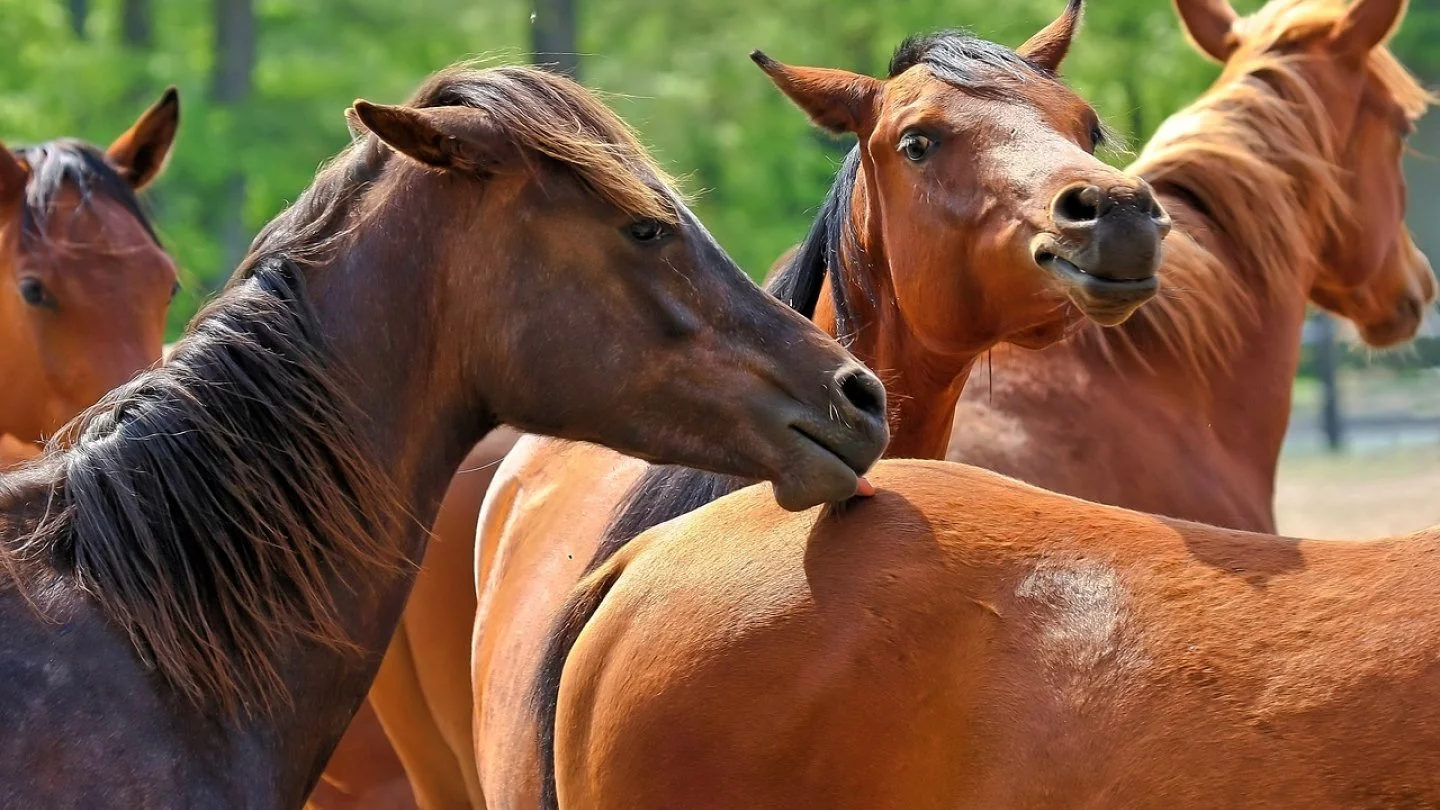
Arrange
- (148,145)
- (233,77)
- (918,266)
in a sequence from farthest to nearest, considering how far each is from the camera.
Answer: (233,77)
(148,145)
(918,266)

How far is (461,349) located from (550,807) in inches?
32.2

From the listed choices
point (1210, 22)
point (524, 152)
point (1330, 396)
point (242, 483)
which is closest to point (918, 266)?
point (524, 152)

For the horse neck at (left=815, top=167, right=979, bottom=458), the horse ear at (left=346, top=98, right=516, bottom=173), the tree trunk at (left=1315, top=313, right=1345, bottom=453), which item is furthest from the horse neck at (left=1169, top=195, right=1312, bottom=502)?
the tree trunk at (left=1315, top=313, right=1345, bottom=453)

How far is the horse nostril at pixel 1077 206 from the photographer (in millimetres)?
3002

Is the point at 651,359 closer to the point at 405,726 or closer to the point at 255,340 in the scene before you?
the point at 255,340

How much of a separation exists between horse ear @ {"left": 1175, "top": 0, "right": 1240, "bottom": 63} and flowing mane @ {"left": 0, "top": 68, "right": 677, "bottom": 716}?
2.90 meters

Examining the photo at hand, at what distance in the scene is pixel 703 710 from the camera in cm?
225

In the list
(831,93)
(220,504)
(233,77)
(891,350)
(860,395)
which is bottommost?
(233,77)

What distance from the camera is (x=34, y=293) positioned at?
4.75 m

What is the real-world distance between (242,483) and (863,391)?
3.15ft

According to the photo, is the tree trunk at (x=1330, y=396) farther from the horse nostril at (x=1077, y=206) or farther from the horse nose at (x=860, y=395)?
the horse nose at (x=860, y=395)

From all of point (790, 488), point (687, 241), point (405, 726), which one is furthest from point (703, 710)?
point (405, 726)

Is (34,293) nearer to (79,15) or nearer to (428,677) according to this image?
(428,677)

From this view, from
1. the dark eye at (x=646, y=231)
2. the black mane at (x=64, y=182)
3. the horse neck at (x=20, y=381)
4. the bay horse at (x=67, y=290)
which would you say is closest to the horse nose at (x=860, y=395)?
the dark eye at (x=646, y=231)
